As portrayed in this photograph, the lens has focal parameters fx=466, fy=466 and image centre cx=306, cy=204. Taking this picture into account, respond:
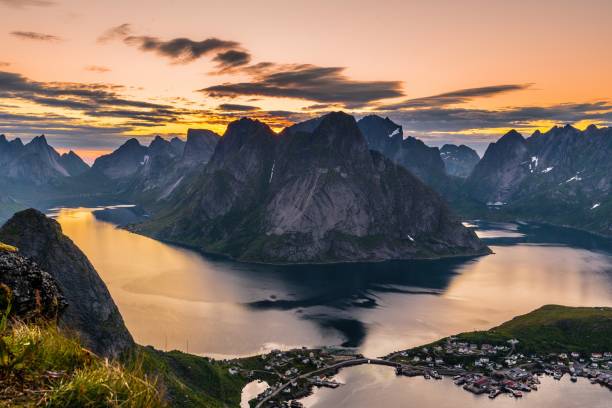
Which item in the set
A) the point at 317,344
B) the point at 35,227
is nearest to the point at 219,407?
the point at 35,227

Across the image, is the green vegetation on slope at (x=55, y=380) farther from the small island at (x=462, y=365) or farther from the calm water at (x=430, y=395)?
the calm water at (x=430, y=395)

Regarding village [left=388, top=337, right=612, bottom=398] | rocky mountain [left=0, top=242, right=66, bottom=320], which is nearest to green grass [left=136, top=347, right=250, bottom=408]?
village [left=388, top=337, right=612, bottom=398]

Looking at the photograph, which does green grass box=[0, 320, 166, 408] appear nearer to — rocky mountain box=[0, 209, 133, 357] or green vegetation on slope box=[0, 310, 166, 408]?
green vegetation on slope box=[0, 310, 166, 408]

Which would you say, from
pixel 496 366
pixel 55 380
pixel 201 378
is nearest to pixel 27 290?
pixel 55 380

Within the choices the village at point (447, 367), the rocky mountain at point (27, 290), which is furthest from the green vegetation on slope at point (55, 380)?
the village at point (447, 367)

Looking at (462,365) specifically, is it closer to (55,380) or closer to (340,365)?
(340,365)
